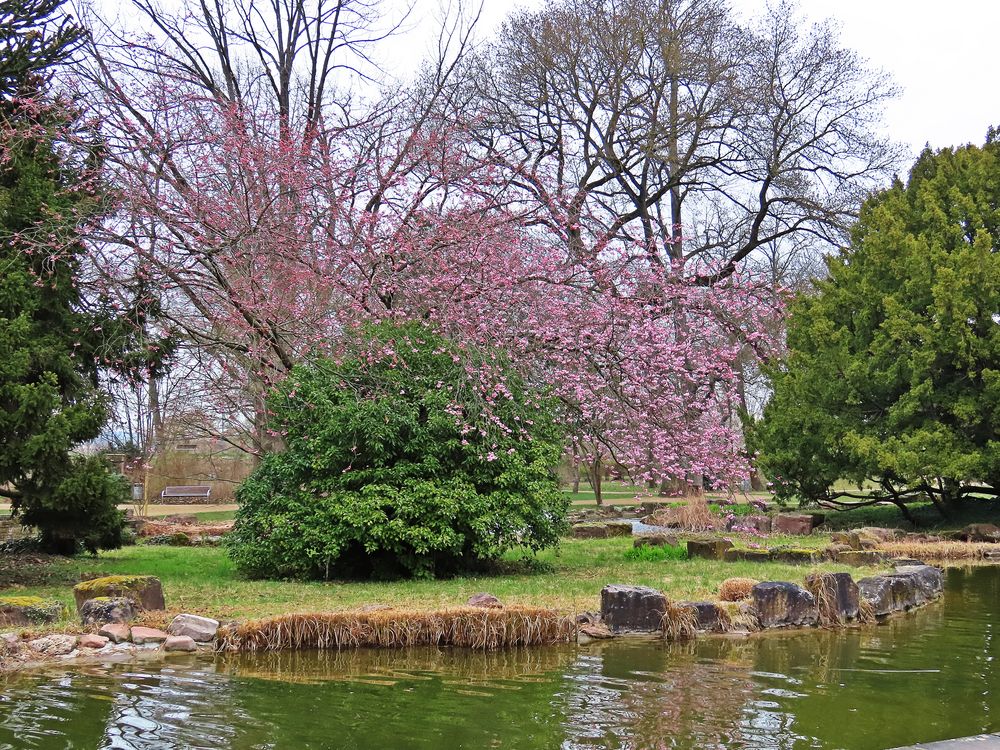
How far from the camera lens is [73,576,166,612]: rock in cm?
887

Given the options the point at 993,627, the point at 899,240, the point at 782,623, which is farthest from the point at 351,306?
the point at 899,240

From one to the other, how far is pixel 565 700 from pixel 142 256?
26.2 feet

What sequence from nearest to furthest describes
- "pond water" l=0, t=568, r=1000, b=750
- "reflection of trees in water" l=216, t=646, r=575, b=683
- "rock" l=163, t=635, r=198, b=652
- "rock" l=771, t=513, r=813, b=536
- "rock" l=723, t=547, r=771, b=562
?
"pond water" l=0, t=568, r=1000, b=750, "reflection of trees in water" l=216, t=646, r=575, b=683, "rock" l=163, t=635, r=198, b=652, "rock" l=723, t=547, r=771, b=562, "rock" l=771, t=513, r=813, b=536

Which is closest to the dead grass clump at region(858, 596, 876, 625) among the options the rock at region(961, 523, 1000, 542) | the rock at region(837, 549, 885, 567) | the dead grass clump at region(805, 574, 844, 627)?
the dead grass clump at region(805, 574, 844, 627)

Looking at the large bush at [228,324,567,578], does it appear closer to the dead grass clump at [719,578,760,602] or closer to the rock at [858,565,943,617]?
the dead grass clump at [719,578,760,602]

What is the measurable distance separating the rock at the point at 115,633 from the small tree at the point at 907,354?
1436cm

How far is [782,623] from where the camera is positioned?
945cm

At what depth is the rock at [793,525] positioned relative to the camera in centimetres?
1933

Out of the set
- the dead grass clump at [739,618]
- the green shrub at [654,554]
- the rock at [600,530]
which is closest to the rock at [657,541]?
the green shrub at [654,554]

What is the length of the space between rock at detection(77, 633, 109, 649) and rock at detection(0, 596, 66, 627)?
0.82 meters

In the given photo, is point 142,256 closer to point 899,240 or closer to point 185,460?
point 899,240

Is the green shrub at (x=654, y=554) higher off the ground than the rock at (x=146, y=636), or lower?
higher

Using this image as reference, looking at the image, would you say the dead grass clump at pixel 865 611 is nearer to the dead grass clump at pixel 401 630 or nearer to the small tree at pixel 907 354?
the dead grass clump at pixel 401 630

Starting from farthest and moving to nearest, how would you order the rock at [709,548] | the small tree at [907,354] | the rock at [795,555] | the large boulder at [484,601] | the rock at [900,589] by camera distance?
1. the small tree at [907,354]
2. the rock at [709,548]
3. the rock at [795,555]
4. the rock at [900,589]
5. the large boulder at [484,601]
